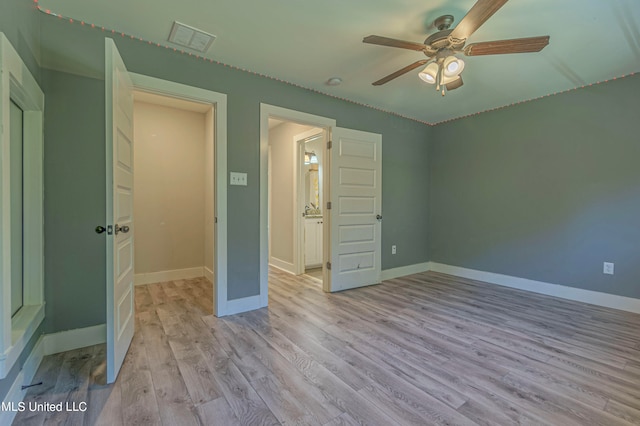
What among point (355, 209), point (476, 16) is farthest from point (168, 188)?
point (476, 16)

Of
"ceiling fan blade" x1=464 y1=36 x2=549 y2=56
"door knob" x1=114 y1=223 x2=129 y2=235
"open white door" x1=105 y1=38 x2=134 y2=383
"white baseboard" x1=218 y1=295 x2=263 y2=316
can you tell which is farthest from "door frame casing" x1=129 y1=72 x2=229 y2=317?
"ceiling fan blade" x1=464 y1=36 x2=549 y2=56

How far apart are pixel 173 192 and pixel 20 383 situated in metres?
2.87

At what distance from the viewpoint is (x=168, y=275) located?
404 centimetres

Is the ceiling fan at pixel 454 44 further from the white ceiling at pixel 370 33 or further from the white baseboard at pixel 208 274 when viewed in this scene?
the white baseboard at pixel 208 274

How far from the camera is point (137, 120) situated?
3848 mm

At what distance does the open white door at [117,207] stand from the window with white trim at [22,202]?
391 millimetres

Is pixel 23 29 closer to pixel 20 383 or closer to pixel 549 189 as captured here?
pixel 20 383

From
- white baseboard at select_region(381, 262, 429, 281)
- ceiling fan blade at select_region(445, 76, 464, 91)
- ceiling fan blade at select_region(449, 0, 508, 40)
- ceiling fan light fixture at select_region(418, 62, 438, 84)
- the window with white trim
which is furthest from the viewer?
white baseboard at select_region(381, 262, 429, 281)

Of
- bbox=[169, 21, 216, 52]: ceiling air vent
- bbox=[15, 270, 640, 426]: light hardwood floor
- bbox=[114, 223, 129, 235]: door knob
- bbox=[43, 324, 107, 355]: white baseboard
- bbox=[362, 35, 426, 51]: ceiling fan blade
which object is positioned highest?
bbox=[169, 21, 216, 52]: ceiling air vent

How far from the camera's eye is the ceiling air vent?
85.8 inches

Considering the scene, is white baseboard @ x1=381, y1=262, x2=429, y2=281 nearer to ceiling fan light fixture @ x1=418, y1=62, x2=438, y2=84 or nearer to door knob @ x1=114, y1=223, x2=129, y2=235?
ceiling fan light fixture @ x1=418, y1=62, x2=438, y2=84

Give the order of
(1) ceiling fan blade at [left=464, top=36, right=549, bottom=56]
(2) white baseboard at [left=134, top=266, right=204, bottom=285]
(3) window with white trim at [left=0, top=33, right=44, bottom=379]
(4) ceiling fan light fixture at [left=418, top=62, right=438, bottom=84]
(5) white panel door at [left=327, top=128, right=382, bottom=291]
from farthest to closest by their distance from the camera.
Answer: (2) white baseboard at [left=134, top=266, right=204, bottom=285], (5) white panel door at [left=327, top=128, right=382, bottom=291], (4) ceiling fan light fixture at [left=418, top=62, right=438, bottom=84], (1) ceiling fan blade at [left=464, top=36, right=549, bottom=56], (3) window with white trim at [left=0, top=33, right=44, bottom=379]

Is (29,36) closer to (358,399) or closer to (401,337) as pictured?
(358,399)

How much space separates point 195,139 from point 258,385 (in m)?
3.62
